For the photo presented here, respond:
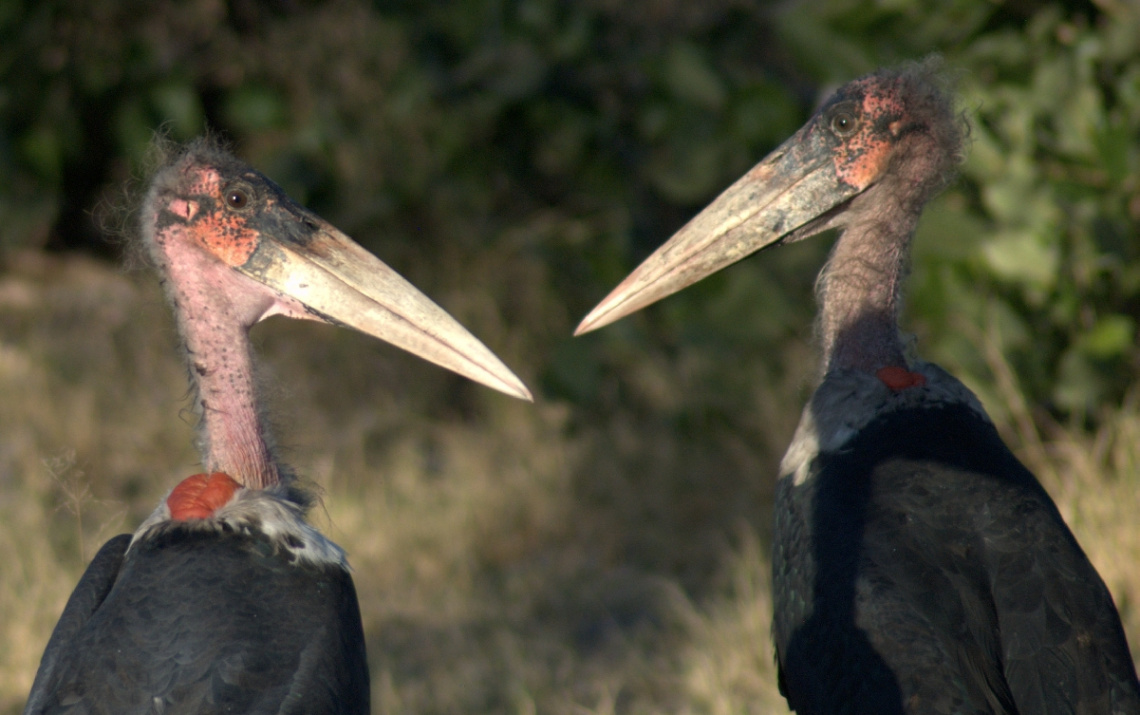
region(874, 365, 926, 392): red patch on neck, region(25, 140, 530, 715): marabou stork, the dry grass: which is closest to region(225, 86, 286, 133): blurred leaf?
the dry grass

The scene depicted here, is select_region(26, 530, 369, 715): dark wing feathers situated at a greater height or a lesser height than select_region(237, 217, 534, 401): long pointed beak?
lesser

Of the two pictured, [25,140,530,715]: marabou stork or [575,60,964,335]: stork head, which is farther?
[575,60,964,335]: stork head

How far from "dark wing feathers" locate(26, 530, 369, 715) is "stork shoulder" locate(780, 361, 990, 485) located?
98cm

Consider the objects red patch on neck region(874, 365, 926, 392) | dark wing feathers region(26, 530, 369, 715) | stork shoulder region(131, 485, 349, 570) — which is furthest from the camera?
red patch on neck region(874, 365, 926, 392)

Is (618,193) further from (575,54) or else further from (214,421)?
(214,421)

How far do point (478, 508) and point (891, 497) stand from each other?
8.12ft

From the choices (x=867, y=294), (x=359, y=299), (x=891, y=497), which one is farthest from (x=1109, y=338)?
(x=359, y=299)

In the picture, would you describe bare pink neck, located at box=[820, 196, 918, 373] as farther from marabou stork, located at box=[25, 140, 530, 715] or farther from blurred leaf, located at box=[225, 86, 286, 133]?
blurred leaf, located at box=[225, 86, 286, 133]

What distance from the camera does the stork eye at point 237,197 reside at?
2516 millimetres

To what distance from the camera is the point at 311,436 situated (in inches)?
206

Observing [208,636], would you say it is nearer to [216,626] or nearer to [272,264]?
[216,626]

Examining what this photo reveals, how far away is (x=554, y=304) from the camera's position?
18.1 ft

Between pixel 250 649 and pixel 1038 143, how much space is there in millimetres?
2789

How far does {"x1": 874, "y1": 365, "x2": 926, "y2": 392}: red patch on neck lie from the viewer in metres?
2.58
